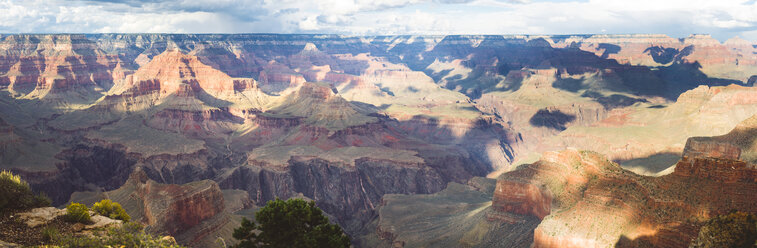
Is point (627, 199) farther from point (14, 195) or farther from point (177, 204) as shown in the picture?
point (177, 204)

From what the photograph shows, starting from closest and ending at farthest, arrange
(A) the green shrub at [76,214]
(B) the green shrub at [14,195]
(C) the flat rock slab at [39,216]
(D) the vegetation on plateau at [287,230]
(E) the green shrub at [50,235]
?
1. (E) the green shrub at [50,235]
2. (C) the flat rock slab at [39,216]
3. (B) the green shrub at [14,195]
4. (A) the green shrub at [76,214]
5. (D) the vegetation on plateau at [287,230]

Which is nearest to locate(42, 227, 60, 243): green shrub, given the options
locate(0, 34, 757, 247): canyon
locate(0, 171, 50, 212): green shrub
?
locate(0, 171, 50, 212): green shrub

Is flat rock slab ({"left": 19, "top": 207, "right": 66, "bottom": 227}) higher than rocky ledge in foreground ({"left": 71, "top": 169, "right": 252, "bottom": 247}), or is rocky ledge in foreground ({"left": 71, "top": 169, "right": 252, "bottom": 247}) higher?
flat rock slab ({"left": 19, "top": 207, "right": 66, "bottom": 227})

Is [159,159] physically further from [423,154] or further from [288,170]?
[423,154]

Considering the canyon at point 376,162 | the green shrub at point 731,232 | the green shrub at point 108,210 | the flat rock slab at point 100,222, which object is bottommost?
the canyon at point 376,162

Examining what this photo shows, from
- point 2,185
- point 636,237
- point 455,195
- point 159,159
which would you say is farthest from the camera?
point 159,159

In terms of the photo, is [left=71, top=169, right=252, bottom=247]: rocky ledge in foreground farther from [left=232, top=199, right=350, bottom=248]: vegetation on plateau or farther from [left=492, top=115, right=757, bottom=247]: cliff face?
[left=492, top=115, right=757, bottom=247]: cliff face

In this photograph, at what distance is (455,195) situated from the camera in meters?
86.7

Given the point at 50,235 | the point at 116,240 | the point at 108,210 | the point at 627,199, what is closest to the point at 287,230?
the point at 108,210

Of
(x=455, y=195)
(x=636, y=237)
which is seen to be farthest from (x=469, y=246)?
(x=455, y=195)

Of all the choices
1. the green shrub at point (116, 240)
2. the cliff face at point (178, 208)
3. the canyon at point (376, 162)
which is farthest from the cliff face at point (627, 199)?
the cliff face at point (178, 208)

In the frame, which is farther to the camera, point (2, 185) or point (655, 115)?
point (655, 115)

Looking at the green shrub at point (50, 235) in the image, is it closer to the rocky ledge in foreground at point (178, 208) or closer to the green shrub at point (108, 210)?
the green shrub at point (108, 210)

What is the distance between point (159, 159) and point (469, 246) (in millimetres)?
88138
